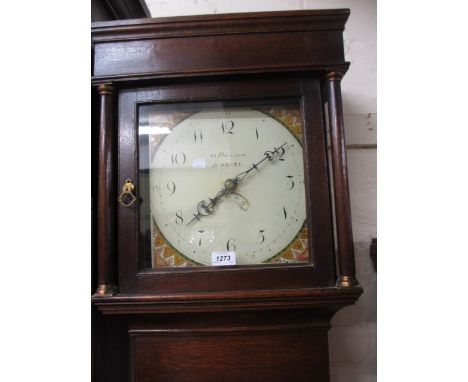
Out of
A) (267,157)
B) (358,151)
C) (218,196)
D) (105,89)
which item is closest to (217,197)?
(218,196)

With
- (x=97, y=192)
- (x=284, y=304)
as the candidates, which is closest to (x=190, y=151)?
(x=97, y=192)

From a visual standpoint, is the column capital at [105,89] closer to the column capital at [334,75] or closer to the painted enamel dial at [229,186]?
the painted enamel dial at [229,186]

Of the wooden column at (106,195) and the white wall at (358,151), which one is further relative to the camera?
the white wall at (358,151)

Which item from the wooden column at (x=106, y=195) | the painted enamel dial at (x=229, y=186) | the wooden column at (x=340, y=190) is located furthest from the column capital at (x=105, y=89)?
the wooden column at (x=340, y=190)

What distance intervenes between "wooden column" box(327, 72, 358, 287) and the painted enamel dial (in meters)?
0.06

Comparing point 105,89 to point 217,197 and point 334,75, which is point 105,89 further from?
point 334,75

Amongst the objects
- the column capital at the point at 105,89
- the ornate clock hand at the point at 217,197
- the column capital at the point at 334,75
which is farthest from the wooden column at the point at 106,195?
the column capital at the point at 334,75

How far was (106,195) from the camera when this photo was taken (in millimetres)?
563

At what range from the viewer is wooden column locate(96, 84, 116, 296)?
55 centimetres

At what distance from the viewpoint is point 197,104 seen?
60 cm

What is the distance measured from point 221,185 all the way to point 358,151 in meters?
0.38

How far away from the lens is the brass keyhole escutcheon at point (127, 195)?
0.57 meters

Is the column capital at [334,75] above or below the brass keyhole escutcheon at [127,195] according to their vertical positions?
above
